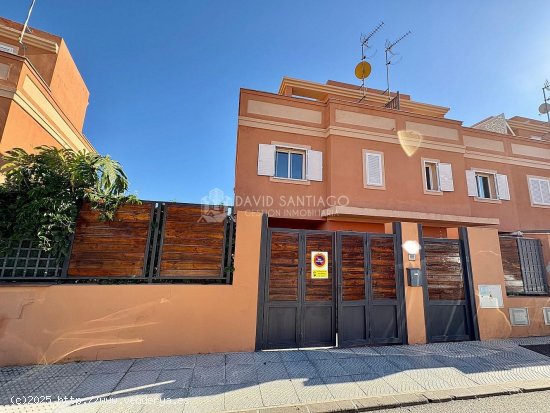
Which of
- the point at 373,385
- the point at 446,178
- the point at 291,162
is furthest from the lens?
the point at 446,178

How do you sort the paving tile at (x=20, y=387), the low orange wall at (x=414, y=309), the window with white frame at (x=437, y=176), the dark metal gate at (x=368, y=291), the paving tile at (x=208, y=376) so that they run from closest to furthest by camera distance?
the paving tile at (x=20, y=387) < the paving tile at (x=208, y=376) < the dark metal gate at (x=368, y=291) < the low orange wall at (x=414, y=309) < the window with white frame at (x=437, y=176)

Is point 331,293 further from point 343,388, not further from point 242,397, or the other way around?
point 242,397

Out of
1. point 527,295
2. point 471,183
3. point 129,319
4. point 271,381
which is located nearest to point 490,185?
point 471,183

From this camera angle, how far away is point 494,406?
318cm

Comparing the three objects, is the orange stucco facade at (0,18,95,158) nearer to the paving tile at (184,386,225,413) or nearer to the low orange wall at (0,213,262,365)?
the low orange wall at (0,213,262,365)

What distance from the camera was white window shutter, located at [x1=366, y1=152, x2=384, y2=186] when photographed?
30.8 feet

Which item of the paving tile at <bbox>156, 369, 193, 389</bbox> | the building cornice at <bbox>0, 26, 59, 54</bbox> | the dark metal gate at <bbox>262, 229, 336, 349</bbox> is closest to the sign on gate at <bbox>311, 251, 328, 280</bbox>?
the dark metal gate at <bbox>262, 229, 336, 349</bbox>

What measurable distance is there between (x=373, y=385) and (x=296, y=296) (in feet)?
6.12

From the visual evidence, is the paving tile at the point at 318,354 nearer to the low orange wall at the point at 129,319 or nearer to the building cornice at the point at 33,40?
the low orange wall at the point at 129,319

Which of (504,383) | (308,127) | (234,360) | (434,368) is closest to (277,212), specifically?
(308,127)

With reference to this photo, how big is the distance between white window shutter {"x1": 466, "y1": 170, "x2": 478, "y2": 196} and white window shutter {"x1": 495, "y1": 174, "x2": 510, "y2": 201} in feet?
4.28

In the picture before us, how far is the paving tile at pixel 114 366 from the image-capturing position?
376 cm

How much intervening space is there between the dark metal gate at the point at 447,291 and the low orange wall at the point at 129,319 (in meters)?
→ 3.85

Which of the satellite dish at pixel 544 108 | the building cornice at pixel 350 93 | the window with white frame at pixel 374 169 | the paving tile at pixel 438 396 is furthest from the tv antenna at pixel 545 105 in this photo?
the paving tile at pixel 438 396
